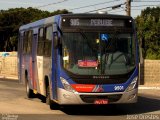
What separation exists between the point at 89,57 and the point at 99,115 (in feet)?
Result: 5.49

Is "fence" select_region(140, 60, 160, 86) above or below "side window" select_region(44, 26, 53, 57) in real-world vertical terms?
below

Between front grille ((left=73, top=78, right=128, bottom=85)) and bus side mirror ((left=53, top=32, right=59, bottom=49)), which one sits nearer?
front grille ((left=73, top=78, right=128, bottom=85))

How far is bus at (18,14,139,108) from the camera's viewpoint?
13.5 meters

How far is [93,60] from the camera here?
13656 mm

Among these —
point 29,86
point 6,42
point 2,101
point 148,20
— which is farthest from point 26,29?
point 6,42

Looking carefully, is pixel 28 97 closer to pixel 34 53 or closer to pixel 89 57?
pixel 34 53

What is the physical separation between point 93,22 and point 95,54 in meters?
1.00

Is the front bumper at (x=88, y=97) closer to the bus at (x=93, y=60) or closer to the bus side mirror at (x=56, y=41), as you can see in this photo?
the bus at (x=93, y=60)

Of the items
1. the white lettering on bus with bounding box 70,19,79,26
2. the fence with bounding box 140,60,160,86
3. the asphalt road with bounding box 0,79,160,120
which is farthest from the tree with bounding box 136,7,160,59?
the white lettering on bus with bounding box 70,19,79,26

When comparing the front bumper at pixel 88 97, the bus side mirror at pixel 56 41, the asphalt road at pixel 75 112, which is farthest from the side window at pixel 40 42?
the front bumper at pixel 88 97

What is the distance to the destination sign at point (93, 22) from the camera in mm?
14000

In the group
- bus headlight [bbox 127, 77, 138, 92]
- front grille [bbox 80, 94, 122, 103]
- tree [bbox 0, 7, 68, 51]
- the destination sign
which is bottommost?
front grille [bbox 80, 94, 122, 103]

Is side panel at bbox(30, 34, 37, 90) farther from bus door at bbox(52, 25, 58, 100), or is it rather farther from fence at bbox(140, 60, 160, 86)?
fence at bbox(140, 60, 160, 86)

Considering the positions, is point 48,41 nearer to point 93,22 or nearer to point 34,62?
point 93,22
